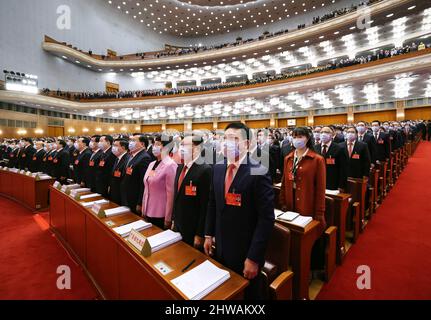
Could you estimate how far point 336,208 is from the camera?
2.51m

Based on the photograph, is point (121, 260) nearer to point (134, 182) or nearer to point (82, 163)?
point (134, 182)

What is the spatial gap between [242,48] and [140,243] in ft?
68.8

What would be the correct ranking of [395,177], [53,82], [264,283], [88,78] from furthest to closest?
[88,78]
[53,82]
[395,177]
[264,283]

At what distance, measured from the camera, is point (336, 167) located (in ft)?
10.7

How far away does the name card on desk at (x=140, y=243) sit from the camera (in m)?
1.50

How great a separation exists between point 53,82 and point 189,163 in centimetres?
2304

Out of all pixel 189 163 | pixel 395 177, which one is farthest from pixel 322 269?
pixel 395 177

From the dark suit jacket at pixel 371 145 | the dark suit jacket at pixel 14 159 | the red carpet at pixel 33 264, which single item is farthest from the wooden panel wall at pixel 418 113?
the dark suit jacket at pixel 14 159

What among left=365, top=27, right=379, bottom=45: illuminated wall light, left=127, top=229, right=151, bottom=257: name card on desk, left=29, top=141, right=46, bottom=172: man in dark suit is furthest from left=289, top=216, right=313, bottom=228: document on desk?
left=365, top=27, right=379, bottom=45: illuminated wall light

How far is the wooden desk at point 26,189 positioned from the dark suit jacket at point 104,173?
2.29m

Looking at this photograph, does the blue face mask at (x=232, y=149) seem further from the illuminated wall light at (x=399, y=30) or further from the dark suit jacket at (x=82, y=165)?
the illuminated wall light at (x=399, y=30)

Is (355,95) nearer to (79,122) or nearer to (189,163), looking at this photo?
(189,163)

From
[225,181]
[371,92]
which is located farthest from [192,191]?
[371,92]
